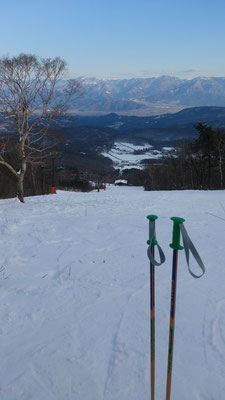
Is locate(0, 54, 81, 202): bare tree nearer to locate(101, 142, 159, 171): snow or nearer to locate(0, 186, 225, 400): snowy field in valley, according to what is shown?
locate(0, 186, 225, 400): snowy field in valley

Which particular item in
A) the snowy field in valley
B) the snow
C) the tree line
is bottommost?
the snowy field in valley

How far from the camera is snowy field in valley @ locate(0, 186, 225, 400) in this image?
7.94ft

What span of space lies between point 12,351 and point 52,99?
38.5 feet

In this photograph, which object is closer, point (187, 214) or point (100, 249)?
point (100, 249)

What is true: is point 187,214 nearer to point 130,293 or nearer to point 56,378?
point 130,293

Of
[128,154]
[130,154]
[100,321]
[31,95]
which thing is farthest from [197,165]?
[128,154]

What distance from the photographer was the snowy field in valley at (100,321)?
7.94 feet

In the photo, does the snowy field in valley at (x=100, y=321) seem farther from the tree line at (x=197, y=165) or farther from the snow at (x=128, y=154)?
the snow at (x=128, y=154)

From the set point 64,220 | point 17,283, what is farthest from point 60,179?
point 17,283

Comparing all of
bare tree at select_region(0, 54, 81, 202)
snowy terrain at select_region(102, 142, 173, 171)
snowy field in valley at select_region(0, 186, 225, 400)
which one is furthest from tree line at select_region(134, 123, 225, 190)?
snowy terrain at select_region(102, 142, 173, 171)

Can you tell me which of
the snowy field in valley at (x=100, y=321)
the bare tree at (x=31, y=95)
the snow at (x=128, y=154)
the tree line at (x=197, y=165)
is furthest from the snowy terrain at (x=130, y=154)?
the snowy field in valley at (x=100, y=321)

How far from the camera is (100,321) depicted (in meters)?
3.34

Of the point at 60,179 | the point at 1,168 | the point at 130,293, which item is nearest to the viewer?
the point at 130,293

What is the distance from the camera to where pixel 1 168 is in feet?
117
